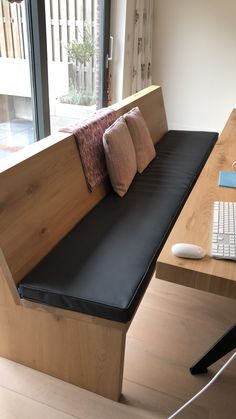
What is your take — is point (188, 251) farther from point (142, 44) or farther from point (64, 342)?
point (142, 44)

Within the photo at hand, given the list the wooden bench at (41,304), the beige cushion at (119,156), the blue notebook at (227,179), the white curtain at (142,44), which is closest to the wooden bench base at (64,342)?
the wooden bench at (41,304)

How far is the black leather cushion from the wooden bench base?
7 cm

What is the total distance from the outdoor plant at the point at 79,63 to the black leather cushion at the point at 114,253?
5.18 ft

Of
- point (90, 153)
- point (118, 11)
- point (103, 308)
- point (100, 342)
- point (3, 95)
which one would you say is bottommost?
point (100, 342)

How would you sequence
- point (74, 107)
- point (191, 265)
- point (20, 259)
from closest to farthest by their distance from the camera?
1. point (191, 265)
2. point (20, 259)
3. point (74, 107)

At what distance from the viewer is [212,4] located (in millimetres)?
3957

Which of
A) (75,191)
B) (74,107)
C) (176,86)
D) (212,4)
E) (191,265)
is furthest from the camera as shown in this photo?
(176,86)

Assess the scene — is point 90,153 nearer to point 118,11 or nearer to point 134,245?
point 134,245

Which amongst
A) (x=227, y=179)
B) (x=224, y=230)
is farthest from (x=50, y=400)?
(x=227, y=179)

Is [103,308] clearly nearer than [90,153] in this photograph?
Yes

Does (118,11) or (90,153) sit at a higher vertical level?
(118,11)

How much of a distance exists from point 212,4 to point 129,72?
1148mm

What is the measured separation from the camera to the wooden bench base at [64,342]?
131cm

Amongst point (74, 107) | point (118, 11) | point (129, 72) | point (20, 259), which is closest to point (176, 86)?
point (129, 72)
